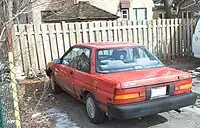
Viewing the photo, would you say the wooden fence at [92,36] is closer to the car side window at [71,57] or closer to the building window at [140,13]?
the car side window at [71,57]

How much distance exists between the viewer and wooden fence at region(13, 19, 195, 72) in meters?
9.68

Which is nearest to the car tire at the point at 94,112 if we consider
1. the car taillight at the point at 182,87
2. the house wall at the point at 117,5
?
the car taillight at the point at 182,87

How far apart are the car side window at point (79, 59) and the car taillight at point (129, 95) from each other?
1.16 m

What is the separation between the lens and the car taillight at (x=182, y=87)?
500cm

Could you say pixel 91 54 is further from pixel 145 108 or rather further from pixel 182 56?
pixel 182 56

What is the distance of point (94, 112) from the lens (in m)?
5.23

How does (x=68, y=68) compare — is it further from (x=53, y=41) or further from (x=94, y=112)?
(x=53, y=41)

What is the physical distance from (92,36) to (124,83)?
245 inches

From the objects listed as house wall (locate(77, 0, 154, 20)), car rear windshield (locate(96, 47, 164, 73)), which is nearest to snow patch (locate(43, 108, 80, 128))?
car rear windshield (locate(96, 47, 164, 73))

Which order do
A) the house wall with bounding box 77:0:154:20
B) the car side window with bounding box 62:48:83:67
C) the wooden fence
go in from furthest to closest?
1. the house wall with bounding box 77:0:154:20
2. the wooden fence
3. the car side window with bounding box 62:48:83:67

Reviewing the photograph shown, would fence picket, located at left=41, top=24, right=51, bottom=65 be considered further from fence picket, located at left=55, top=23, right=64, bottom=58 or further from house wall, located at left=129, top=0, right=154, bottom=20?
house wall, located at left=129, top=0, right=154, bottom=20

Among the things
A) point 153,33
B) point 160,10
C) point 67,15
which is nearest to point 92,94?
point 153,33

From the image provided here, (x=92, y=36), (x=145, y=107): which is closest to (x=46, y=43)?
(x=92, y=36)

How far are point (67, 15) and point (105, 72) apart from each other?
34.0ft
